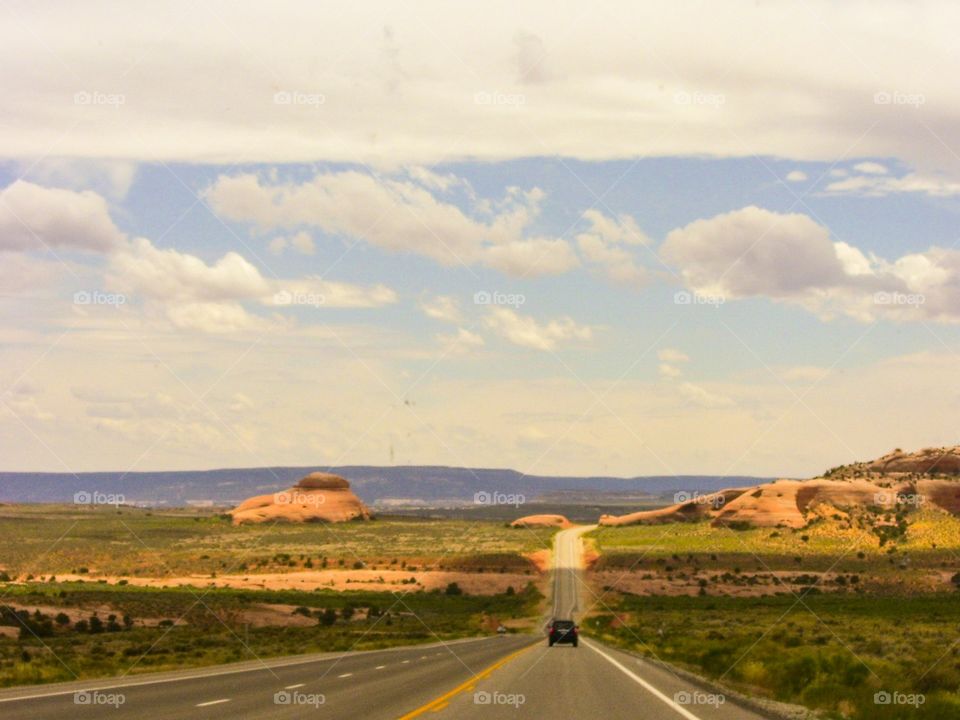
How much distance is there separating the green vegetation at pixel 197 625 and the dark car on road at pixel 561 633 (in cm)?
822

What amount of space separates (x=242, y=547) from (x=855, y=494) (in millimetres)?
76989

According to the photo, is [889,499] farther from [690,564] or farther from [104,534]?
[104,534]

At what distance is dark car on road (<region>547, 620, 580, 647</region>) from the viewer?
50500 millimetres

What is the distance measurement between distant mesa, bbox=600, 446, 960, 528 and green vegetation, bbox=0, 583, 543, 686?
158ft

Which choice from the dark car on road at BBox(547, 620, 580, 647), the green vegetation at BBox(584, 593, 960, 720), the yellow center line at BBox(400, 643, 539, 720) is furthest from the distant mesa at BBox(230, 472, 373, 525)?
the yellow center line at BBox(400, 643, 539, 720)

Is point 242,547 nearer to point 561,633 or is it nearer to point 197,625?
Answer: point 197,625

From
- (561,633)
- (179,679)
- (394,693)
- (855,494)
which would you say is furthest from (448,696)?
→ (855,494)

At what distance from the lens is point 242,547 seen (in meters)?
142

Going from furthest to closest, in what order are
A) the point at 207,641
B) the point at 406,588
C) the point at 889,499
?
the point at 889,499
the point at 406,588
the point at 207,641

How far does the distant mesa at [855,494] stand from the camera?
140625 mm

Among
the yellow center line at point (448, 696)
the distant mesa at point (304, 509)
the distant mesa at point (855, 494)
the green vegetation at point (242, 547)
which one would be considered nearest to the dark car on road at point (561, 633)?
the yellow center line at point (448, 696)

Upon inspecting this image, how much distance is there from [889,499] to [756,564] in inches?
1398

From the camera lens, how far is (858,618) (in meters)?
68.9

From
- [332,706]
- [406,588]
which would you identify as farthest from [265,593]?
[332,706]
